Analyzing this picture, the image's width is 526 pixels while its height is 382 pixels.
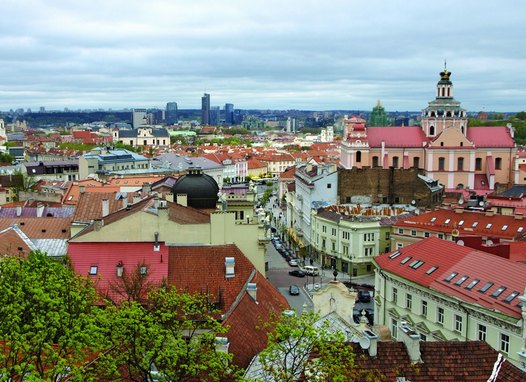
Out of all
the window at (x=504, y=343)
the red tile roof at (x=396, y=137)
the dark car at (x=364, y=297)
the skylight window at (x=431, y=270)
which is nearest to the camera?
the window at (x=504, y=343)

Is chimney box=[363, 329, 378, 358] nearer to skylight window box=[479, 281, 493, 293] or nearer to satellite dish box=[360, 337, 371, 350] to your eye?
satellite dish box=[360, 337, 371, 350]

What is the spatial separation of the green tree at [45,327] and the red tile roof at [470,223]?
44.4 meters

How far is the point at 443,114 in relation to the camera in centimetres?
10744

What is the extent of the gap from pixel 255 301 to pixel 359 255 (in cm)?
3836

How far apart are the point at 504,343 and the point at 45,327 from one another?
24.9 meters

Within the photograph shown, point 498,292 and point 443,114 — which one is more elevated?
point 443,114

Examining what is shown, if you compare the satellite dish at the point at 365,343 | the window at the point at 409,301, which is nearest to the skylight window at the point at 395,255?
the window at the point at 409,301

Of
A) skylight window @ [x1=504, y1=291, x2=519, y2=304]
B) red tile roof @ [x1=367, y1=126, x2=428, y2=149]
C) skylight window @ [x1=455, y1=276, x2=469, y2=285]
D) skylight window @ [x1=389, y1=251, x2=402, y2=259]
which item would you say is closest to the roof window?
skylight window @ [x1=455, y1=276, x2=469, y2=285]

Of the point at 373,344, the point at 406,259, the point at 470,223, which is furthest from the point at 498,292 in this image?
the point at 470,223

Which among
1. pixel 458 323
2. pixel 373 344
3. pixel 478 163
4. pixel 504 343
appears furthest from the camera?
pixel 478 163

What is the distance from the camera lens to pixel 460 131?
337 feet

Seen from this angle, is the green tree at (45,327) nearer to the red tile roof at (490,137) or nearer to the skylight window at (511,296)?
the skylight window at (511,296)

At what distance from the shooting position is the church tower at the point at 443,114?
106 m

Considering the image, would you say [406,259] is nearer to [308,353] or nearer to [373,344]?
[373,344]
